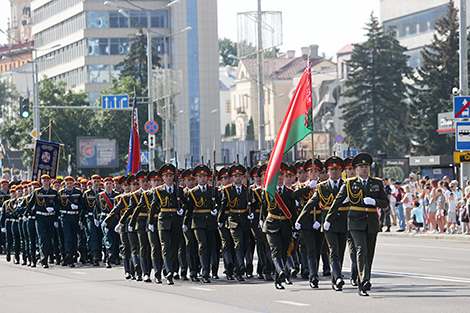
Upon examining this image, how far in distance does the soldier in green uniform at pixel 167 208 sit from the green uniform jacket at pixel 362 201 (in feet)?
11.5

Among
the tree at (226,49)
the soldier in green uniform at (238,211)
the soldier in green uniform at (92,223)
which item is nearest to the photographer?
the soldier in green uniform at (238,211)

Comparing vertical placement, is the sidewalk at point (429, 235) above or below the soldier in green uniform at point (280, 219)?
below

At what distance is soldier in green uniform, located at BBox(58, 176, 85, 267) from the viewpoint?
2061 cm

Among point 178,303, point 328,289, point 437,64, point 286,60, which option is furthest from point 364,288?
point 286,60

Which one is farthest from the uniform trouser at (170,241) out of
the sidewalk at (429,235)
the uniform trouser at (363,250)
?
the sidewalk at (429,235)

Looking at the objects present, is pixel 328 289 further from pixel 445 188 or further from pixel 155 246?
pixel 445 188

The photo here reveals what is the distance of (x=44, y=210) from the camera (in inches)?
810

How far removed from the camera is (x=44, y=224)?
67.8 ft

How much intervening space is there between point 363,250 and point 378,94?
2297 inches

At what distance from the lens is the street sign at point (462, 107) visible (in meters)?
26.1

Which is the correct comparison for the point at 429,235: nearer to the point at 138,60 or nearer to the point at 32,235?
the point at 32,235

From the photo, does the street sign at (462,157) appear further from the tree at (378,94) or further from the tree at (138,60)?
the tree at (138,60)

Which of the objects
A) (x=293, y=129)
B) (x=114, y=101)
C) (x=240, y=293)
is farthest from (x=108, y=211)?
(x=114, y=101)

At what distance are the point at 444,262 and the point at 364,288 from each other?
235 inches
